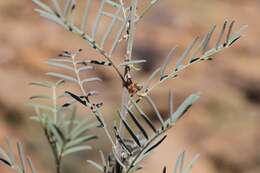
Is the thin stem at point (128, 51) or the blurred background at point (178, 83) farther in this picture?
the blurred background at point (178, 83)

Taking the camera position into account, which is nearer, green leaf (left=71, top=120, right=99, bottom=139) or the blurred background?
green leaf (left=71, top=120, right=99, bottom=139)

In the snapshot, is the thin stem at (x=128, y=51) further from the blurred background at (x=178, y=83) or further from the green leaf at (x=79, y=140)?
the blurred background at (x=178, y=83)

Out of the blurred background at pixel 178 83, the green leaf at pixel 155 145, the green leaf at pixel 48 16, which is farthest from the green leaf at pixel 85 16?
the blurred background at pixel 178 83

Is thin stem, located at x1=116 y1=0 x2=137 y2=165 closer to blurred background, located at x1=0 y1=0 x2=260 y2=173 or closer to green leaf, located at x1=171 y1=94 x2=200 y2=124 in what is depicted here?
green leaf, located at x1=171 y1=94 x2=200 y2=124

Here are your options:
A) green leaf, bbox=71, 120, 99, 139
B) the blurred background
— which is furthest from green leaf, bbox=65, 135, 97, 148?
the blurred background

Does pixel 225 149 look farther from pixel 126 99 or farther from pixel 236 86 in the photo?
pixel 126 99

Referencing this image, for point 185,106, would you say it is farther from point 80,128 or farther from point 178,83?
point 178,83

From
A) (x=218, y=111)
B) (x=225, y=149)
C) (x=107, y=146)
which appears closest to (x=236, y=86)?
(x=218, y=111)

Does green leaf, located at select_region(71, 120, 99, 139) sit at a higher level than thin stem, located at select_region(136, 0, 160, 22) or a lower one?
lower
